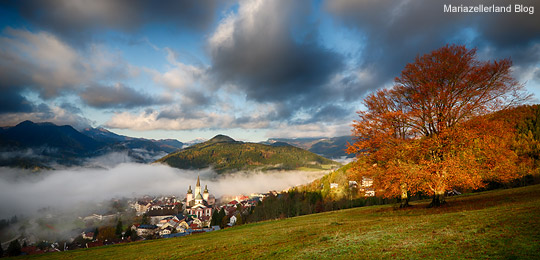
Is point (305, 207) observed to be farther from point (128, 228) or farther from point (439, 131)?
point (439, 131)

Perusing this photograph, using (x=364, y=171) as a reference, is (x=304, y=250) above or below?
below

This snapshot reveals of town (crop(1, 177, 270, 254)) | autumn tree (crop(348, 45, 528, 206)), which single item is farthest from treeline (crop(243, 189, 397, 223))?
autumn tree (crop(348, 45, 528, 206))

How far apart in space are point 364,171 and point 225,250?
1561 cm

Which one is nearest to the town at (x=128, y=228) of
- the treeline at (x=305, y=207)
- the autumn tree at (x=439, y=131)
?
the treeline at (x=305, y=207)

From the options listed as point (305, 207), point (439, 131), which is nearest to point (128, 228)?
point (305, 207)

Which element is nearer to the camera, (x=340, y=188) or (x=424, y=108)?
(x=424, y=108)

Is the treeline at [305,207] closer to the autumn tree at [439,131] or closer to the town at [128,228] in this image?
the town at [128,228]

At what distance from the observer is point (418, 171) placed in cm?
1845

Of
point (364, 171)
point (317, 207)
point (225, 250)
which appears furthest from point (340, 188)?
point (225, 250)

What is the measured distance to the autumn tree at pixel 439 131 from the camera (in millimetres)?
18031

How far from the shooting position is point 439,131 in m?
19.8

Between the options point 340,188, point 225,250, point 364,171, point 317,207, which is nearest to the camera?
point 225,250

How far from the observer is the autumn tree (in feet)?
59.2

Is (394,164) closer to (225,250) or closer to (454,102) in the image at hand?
(454,102)
